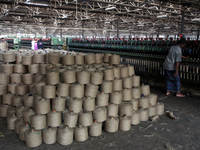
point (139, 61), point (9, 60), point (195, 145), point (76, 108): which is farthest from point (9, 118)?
point (139, 61)

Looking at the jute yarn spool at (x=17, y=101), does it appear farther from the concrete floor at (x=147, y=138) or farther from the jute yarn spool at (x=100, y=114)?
the jute yarn spool at (x=100, y=114)

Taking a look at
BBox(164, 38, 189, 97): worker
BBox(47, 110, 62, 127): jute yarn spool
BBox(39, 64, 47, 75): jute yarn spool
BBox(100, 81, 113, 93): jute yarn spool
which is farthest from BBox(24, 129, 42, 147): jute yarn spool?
BBox(164, 38, 189, 97): worker

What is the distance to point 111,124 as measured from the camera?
331 cm

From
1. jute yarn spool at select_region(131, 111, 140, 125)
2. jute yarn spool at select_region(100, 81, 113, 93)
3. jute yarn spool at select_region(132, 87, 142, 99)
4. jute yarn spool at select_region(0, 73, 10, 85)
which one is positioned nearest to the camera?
jute yarn spool at select_region(100, 81, 113, 93)

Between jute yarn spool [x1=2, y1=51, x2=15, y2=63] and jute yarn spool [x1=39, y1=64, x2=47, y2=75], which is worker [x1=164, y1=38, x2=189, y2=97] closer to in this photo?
jute yarn spool [x1=39, y1=64, x2=47, y2=75]

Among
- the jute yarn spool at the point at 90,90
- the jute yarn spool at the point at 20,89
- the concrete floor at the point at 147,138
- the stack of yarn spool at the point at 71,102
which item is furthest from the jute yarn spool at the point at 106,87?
the jute yarn spool at the point at 20,89

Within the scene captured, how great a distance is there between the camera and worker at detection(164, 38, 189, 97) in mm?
4898

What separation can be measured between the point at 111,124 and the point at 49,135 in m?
1.09

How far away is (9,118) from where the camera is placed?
349 centimetres

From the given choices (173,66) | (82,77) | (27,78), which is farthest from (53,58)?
(173,66)

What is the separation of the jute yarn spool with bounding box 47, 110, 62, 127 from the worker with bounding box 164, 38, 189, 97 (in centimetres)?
346

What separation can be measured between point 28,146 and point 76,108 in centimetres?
96

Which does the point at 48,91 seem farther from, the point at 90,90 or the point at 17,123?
the point at 17,123

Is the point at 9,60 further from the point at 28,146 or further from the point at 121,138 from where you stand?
the point at 121,138
